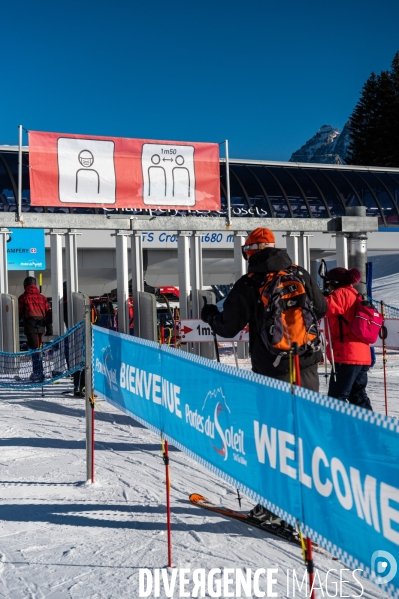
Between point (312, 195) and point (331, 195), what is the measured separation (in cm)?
83

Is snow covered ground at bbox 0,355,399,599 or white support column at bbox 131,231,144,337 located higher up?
white support column at bbox 131,231,144,337

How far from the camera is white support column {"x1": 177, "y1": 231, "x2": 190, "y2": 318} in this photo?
16469 mm

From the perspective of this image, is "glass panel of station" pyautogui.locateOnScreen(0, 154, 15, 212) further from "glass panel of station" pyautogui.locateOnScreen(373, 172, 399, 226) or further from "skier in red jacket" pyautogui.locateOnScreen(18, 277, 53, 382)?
"glass panel of station" pyautogui.locateOnScreen(373, 172, 399, 226)

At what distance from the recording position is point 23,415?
10.3 m

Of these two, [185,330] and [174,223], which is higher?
[174,223]

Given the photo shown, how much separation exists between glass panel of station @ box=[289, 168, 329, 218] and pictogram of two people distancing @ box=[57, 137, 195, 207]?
11964mm

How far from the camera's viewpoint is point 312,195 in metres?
24.8

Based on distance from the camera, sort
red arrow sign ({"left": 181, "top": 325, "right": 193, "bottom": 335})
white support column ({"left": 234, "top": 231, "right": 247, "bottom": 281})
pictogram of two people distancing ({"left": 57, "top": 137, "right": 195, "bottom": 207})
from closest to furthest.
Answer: pictogram of two people distancing ({"left": 57, "top": 137, "right": 195, "bottom": 207}) < red arrow sign ({"left": 181, "top": 325, "right": 193, "bottom": 335}) < white support column ({"left": 234, "top": 231, "right": 247, "bottom": 281})

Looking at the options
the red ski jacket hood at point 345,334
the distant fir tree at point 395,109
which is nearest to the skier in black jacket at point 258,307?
the red ski jacket hood at point 345,334

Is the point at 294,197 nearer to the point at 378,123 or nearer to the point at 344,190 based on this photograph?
the point at 344,190

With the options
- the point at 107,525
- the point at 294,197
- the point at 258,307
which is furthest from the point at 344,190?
the point at 107,525

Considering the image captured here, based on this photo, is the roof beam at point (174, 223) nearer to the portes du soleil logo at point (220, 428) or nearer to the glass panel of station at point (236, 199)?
the portes du soleil logo at point (220, 428)

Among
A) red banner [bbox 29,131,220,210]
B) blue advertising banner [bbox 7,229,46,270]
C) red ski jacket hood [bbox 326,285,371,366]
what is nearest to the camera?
red ski jacket hood [bbox 326,285,371,366]

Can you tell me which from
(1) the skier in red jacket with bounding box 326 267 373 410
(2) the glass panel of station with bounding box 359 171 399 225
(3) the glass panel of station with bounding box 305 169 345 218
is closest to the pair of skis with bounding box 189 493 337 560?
(1) the skier in red jacket with bounding box 326 267 373 410
